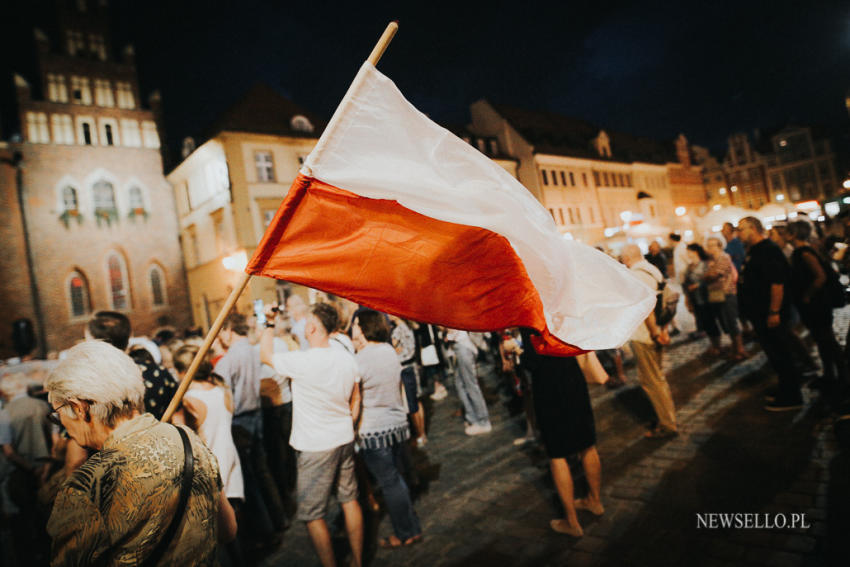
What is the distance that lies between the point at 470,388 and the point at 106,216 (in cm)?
2637

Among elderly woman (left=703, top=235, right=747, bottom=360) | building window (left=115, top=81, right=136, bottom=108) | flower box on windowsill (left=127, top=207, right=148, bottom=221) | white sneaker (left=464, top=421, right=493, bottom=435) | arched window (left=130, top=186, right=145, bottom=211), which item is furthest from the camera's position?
building window (left=115, top=81, right=136, bottom=108)

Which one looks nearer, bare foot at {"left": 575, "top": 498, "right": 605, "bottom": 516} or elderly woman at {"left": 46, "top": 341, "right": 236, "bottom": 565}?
elderly woman at {"left": 46, "top": 341, "right": 236, "bottom": 565}

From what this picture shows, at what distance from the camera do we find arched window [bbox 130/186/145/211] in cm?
2529

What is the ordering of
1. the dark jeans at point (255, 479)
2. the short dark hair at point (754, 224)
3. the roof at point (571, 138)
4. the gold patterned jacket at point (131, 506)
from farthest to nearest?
the roof at point (571, 138) → the short dark hair at point (754, 224) → the dark jeans at point (255, 479) → the gold patterned jacket at point (131, 506)

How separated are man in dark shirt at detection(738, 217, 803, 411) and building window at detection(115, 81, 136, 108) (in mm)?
32218

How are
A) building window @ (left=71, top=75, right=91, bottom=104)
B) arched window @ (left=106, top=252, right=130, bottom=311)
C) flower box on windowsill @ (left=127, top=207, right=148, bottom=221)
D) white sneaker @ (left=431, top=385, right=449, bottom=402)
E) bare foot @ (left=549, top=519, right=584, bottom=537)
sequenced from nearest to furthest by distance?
bare foot @ (left=549, top=519, right=584, bottom=537) → white sneaker @ (left=431, top=385, right=449, bottom=402) → arched window @ (left=106, top=252, right=130, bottom=311) → building window @ (left=71, top=75, right=91, bottom=104) → flower box on windowsill @ (left=127, top=207, right=148, bottom=221)

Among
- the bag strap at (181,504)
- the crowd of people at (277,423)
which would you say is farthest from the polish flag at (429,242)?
the bag strap at (181,504)

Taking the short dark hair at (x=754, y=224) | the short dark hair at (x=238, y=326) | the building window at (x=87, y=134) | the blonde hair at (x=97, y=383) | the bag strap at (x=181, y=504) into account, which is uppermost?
the building window at (x=87, y=134)

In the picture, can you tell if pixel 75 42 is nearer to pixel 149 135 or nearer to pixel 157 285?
pixel 149 135

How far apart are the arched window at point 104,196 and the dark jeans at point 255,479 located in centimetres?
2597

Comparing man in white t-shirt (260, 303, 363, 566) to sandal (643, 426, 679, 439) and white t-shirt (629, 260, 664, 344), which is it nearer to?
white t-shirt (629, 260, 664, 344)

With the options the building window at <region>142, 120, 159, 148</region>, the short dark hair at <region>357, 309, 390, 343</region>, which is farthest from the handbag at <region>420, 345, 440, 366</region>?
the building window at <region>142, 120, 159, 148</region>

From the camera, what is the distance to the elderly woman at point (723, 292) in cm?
744

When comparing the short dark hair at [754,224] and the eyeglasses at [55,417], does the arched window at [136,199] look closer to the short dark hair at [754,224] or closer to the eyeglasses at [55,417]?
the eyeglasses at [55,417]
